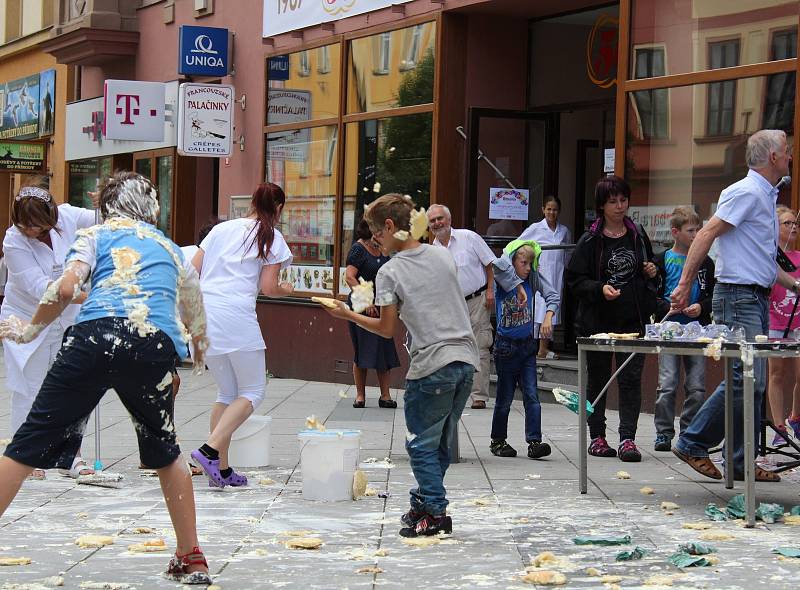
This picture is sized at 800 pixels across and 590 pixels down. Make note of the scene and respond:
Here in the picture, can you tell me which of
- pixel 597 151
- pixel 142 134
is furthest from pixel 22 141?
pixel 597 151

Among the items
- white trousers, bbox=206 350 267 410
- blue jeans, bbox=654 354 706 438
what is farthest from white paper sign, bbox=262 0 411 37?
white trousers, bbox=206 350 267 410

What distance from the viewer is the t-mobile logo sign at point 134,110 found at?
19500 mm

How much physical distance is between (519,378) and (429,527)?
10.4 feet

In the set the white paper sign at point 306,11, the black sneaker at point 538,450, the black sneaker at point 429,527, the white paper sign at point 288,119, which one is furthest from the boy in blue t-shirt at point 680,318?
the white paper sign at point 288,119

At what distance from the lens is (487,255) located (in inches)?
433

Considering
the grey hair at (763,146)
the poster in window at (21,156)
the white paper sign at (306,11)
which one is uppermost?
the white paper sign at (306,11)

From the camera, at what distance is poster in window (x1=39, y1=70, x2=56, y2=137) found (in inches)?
1061

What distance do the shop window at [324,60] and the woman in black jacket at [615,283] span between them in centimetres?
815

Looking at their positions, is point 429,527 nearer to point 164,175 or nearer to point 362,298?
point 362,298

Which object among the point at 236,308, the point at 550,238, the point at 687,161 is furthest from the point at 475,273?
the point at 236,308

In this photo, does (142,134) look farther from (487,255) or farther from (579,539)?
(579,539)

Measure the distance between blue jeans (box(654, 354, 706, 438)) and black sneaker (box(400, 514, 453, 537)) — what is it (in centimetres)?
340

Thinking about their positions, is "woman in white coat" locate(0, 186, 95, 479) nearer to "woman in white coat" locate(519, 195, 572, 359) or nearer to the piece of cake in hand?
the piece of cake in hand

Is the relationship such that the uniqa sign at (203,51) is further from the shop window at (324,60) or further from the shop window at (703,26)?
the shop window at (703,26)
